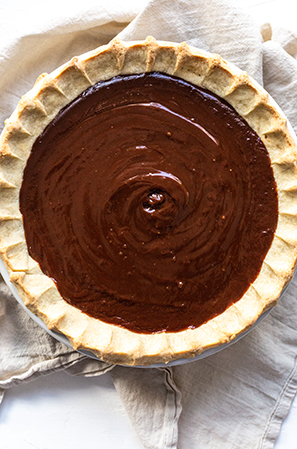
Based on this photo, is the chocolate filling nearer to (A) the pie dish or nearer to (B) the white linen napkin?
(A) the pie dish

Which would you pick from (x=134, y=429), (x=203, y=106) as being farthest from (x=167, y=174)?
(x=134, y=429)

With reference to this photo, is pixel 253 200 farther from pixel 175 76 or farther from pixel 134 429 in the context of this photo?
pixel 134 429

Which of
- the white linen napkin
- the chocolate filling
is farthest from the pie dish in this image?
the white linen napkin

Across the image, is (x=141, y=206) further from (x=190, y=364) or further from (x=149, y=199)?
(x=190, y=364)

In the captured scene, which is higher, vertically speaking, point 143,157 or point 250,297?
point 143,157

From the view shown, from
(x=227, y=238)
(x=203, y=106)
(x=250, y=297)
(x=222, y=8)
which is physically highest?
(x=222, y=8)

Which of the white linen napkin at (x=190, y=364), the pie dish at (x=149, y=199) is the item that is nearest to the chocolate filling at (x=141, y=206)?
the pie dish at (x=149, y=199)

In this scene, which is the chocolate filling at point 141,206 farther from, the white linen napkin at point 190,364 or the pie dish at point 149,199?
the white linen napkin at point 190,364
